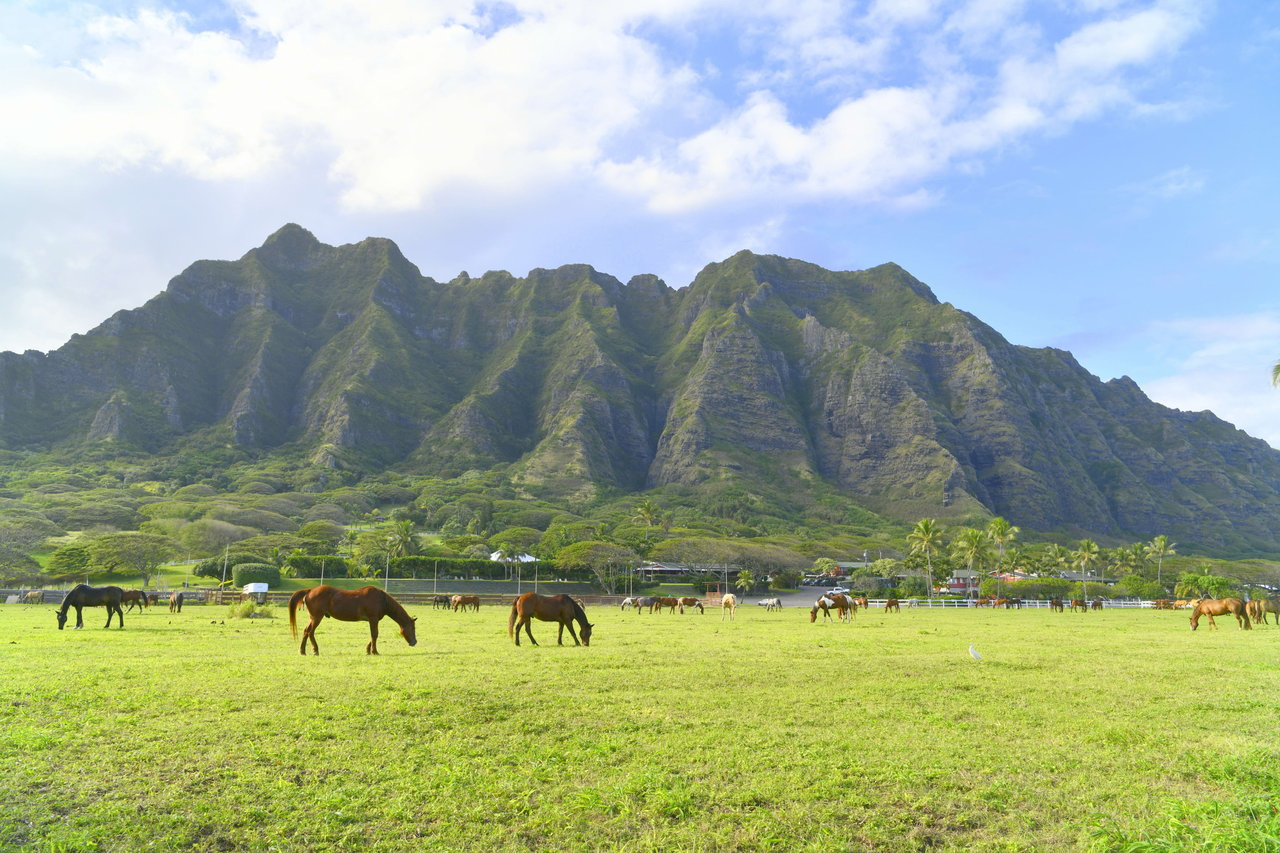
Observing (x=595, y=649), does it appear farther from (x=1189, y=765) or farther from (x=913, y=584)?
(x=913, y=584)

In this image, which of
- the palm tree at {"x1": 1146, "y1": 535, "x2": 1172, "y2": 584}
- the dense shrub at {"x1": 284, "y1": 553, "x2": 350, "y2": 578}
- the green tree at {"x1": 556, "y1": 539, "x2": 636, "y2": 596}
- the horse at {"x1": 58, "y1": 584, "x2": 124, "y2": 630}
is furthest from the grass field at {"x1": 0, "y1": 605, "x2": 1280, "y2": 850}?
the palm tree at {"x1": 1146, "y1": 535, "x2": 1172, "y2": 584}

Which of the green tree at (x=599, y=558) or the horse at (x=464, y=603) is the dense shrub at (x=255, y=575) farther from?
the horse at (x=464, y=603)

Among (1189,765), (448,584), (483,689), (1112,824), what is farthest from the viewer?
(448,584)

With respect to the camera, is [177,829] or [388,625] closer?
[177,829]

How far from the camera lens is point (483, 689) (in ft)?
43.0

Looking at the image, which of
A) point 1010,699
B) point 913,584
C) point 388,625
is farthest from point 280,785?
point 913,584

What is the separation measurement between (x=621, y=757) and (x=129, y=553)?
103 metres

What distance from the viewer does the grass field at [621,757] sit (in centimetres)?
730

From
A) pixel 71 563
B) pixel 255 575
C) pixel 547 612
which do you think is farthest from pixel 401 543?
pixel 547 612

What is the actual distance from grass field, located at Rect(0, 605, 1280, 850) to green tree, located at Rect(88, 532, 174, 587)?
291ft

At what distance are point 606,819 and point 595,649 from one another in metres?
14.0

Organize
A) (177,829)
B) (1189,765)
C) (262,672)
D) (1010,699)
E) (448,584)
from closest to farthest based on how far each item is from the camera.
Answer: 1. (177,829)
2. (1189,765)
3. (1010,699)
4. (262,672)
5. (448,584)

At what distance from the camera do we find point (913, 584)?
10556cm

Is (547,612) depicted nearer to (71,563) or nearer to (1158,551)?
(71,563)
